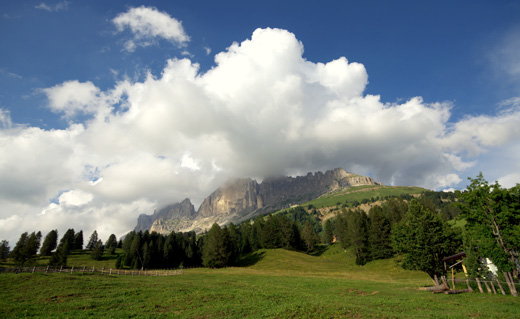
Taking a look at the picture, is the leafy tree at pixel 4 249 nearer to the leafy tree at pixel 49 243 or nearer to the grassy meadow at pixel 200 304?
the leafy tree at pixel 49 243

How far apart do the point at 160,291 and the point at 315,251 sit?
354 ft

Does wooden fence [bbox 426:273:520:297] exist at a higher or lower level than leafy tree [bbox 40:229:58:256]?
lower

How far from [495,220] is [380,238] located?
181 feet

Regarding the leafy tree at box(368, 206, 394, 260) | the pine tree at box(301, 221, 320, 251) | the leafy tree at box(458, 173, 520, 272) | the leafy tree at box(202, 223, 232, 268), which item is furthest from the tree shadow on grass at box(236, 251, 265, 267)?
the leafy tree at box(458, 173, 520, 272)

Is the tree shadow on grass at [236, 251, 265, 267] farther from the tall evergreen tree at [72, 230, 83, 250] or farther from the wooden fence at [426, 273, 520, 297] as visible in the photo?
the tall evergreen tree at [72, 230, 83, 250]

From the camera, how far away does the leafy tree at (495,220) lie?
3175 centimetres

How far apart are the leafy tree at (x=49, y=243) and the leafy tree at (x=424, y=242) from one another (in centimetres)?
15812

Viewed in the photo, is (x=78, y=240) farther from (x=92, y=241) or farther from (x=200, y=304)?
(x=200, y=304)

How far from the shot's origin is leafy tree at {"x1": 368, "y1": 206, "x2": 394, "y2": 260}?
8269cm

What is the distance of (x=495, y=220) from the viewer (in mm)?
33438

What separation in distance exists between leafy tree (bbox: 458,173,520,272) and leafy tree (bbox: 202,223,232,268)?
2692 inches

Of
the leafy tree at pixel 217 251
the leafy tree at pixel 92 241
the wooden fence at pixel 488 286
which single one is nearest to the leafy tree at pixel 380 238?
the wooden fence at pixel 488 286

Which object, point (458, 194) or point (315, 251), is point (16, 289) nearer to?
point (458, 194)

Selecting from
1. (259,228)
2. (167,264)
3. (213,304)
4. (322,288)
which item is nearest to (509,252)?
(322,288)
